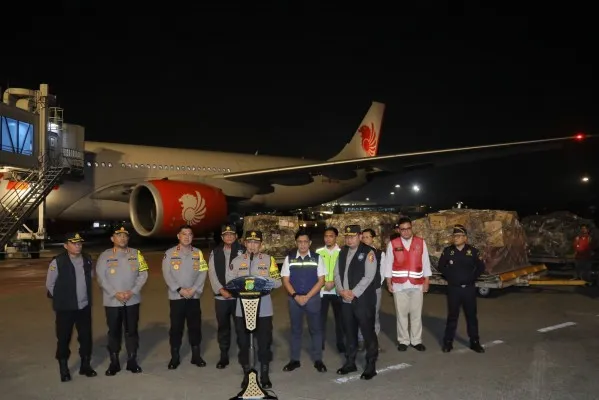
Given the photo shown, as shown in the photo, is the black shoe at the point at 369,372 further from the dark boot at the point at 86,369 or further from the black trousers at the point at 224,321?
the dark boot at the point at 86,369

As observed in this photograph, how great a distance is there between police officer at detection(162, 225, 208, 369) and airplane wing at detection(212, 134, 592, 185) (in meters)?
11.7

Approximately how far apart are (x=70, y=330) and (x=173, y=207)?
34.0 ft

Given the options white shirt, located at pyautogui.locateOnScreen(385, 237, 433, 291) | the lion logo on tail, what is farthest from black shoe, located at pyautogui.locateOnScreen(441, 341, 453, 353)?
the lion logo on tail

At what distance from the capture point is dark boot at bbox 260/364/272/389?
15.9ft

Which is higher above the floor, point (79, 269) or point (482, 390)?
point (79, 269)

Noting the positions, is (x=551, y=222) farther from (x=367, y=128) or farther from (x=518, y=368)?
(x=367, y=128)

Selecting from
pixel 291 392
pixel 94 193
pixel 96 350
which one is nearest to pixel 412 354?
pixel 291 392

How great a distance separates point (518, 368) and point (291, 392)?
2227 mm

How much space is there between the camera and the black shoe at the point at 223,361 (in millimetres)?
5489

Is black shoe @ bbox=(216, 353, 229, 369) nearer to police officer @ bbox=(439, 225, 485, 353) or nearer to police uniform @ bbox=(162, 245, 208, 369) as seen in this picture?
police uniform @ bbox=(162, 245, 208, 369)

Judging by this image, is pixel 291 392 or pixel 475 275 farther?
pixel 475 275

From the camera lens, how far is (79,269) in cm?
539

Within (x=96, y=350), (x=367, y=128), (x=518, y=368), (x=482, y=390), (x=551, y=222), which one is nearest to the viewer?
(x=482, y=390)

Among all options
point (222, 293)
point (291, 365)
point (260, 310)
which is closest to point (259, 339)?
point (260, 310)
